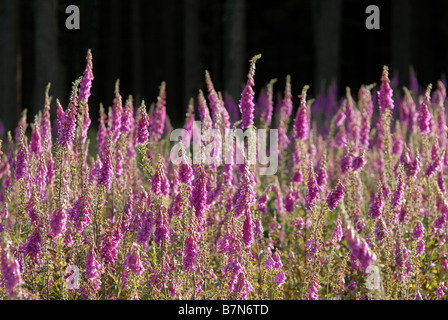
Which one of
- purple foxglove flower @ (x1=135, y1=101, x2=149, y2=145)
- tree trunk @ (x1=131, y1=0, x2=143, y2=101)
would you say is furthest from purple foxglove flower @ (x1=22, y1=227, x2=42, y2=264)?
tree trunk @ (x1=131, y1=0, x2=143, y2=101)

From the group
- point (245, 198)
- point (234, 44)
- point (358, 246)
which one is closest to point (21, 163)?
point (245, 198)

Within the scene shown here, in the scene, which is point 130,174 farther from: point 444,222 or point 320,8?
point 320,8

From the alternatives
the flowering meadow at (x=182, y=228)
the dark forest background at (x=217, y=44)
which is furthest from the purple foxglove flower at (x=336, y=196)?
the dark forest background at (x=217, y=44)

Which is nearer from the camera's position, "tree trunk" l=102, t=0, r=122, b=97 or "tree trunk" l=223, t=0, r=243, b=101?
"tree trunk" l=223, t=0, r=243, b=101

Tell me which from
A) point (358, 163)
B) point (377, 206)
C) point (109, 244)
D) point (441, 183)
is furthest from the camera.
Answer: point (441, 183)

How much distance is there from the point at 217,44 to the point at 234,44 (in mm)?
15498

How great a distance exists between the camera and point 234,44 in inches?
551

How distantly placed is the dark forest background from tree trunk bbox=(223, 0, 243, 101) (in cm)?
2

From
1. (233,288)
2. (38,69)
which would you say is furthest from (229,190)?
(38,69)

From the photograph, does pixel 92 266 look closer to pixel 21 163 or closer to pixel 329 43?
pixel 21 163

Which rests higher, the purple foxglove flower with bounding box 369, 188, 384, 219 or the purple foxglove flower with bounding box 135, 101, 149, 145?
the purple foxglove flower with bounding box 135, 101, 149, 145

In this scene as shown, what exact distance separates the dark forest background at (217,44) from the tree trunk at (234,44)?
0.02m

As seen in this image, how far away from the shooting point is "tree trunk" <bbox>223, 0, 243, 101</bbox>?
44.8 feet

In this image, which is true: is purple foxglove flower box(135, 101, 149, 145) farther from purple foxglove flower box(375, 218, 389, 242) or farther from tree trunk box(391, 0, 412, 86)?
tree trunk box(391, 0, 412, 86)
